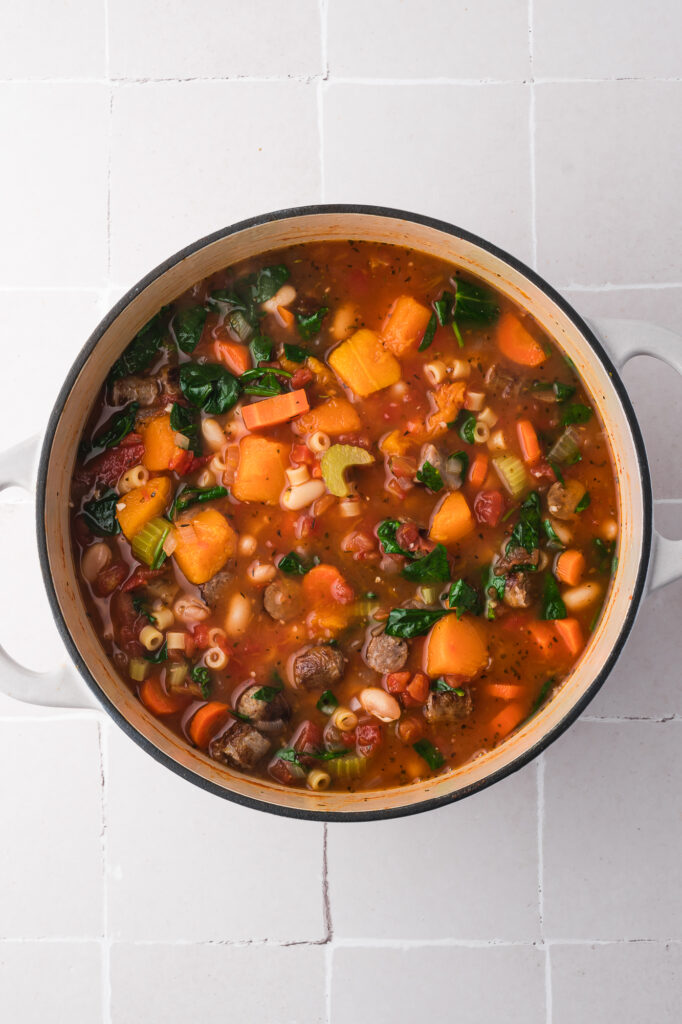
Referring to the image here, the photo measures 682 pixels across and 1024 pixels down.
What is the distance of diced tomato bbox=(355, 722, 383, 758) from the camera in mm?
2990

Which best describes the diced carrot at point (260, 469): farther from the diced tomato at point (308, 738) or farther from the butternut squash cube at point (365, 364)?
the diced tomato at point (308, 738)

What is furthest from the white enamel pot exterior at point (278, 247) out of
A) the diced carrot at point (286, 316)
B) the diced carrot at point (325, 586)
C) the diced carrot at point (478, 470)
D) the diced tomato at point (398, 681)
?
the diced carrot at point (325, 586)

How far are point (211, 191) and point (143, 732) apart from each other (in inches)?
77.5

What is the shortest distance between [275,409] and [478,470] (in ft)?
2.36

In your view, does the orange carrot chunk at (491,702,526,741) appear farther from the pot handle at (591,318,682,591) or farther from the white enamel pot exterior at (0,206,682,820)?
the pot handle at (591,318,682,591)

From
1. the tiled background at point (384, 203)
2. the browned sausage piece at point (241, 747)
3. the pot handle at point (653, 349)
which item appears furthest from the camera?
the tiled background at point (384, 203)

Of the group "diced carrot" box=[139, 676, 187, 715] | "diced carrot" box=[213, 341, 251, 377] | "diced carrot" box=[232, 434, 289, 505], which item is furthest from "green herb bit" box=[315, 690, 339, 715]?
"diced carrot" box=[213, 341, 251, 377]

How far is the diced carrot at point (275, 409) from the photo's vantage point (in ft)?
9.68

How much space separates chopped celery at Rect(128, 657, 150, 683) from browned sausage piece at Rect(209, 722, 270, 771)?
13.3 inches

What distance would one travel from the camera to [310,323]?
2996 mm

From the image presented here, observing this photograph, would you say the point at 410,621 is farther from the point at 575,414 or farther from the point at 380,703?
the point at 575,414

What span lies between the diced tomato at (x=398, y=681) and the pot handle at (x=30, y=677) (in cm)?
96

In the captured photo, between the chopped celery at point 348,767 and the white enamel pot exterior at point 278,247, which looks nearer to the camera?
the white enamel pot exterior at point 278,247

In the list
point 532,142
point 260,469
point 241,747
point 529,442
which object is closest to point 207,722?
point 241,747
